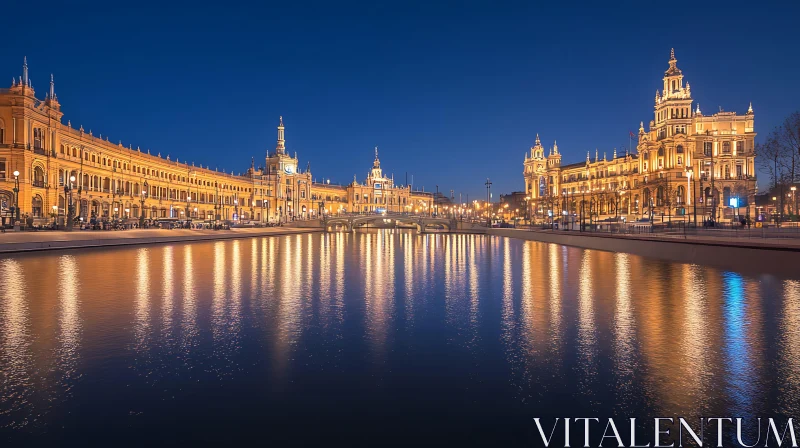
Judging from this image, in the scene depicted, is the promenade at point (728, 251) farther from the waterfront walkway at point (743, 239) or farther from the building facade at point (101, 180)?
the building facade at point (101, 180)

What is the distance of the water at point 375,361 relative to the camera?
19.5ft

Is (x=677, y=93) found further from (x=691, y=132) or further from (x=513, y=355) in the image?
(x=513, y=355)

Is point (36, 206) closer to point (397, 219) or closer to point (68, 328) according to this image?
point (397, 219)

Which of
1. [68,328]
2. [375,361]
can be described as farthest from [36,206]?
[375,361]

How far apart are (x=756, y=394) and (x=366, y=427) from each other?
5392 millimetres

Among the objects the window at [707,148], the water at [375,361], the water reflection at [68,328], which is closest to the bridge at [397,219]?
the window at [707,148]

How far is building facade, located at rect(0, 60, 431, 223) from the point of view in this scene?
195 ft

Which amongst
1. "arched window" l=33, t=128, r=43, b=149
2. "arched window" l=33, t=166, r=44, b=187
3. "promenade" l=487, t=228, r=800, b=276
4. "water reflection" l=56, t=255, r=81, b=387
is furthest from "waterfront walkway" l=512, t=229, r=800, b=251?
"arched window" l=33, t=128, r=43, b=149

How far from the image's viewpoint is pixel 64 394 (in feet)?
22.2

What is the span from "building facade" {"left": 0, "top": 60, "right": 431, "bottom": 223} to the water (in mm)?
45957

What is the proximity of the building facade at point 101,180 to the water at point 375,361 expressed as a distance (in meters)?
46.0

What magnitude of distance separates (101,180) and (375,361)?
295 feet

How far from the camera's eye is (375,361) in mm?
8406

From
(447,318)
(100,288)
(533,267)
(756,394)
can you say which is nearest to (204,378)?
(447,318)
